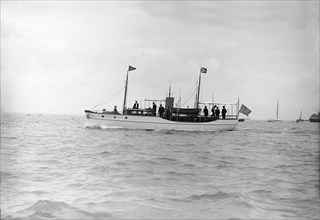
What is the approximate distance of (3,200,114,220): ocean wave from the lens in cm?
654

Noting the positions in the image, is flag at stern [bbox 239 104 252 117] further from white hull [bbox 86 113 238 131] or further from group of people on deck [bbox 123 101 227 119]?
white hull [bbox 86 113 238 131]

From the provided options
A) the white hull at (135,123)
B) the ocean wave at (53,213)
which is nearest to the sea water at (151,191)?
the ocean wave at (53,213)

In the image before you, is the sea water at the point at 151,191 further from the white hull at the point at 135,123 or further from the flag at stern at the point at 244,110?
the flag at stern at the point at 244,110

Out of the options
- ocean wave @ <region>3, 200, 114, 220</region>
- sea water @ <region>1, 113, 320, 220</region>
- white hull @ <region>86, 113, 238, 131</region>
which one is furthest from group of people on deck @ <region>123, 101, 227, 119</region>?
ocean wave @ <region>3, 200, 114, 220</region>

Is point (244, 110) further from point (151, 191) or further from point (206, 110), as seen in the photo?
point (151, 191)

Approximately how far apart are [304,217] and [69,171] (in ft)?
24.7

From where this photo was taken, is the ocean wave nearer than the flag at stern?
Yes

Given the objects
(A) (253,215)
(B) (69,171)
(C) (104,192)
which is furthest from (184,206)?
(B) (69,171)

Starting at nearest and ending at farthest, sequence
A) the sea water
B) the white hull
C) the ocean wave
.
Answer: the ocean wave, the sea water, the white hull

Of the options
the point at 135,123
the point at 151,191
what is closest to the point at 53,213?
the point at 151,191

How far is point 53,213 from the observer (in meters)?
6.77

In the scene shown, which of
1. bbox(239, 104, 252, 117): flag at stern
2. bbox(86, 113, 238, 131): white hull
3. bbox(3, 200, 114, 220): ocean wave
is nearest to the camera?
bbox(3, 200, 114, 220): ocean wave

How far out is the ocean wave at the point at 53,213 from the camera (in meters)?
6.54

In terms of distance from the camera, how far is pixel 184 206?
7.69m
